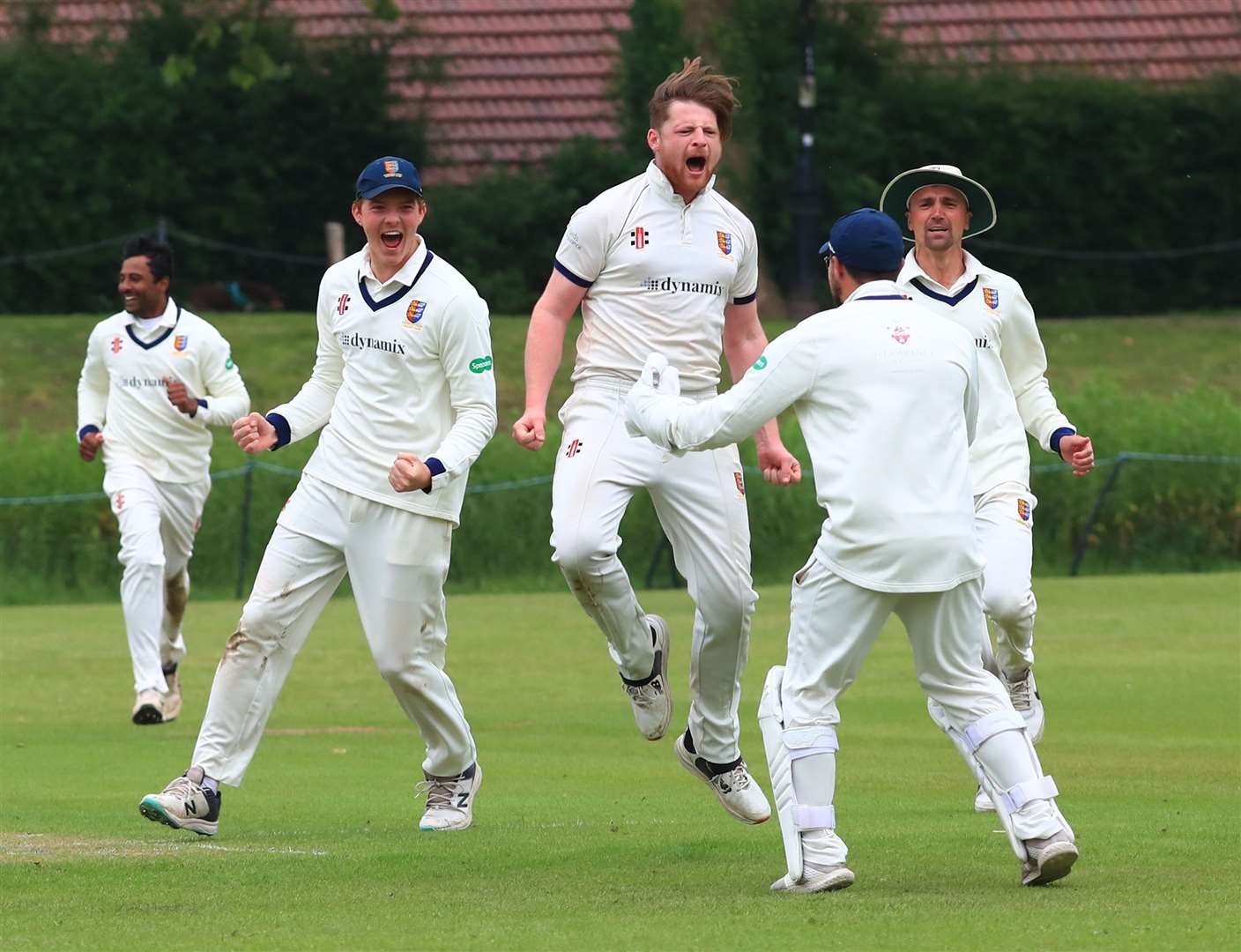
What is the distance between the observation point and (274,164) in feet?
102

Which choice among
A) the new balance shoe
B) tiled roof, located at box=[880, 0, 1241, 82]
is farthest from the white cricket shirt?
tiled roof, located at box=[880, 0, 1241, 82]

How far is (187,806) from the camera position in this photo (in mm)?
8508

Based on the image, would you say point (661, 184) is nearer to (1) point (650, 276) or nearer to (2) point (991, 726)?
(1) point (650, 276)

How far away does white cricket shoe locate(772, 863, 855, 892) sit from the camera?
7070 mm

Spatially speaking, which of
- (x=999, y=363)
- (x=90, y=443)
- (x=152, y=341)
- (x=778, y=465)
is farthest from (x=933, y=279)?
(x=90, y=443)

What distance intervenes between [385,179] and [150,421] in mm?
5245

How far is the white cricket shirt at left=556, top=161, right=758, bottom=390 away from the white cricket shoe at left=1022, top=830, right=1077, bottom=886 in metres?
2.48

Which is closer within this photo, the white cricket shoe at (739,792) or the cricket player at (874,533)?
the cricket player at (874,533)

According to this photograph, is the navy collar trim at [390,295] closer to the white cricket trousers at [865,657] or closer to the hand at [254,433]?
the hand at [254,433]

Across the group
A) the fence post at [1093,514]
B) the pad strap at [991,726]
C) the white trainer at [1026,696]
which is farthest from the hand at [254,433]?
the fence post at [1093,514]

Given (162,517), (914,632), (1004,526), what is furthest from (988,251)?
(914,632)

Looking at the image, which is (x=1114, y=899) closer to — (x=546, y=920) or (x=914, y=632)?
(x=914, y=632)

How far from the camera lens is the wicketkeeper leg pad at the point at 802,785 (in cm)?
709

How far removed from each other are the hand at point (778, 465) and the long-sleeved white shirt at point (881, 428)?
5.52 ft
